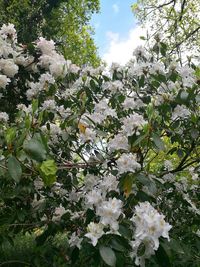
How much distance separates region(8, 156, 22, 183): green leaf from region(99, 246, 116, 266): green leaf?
41cm

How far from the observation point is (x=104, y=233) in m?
1.60

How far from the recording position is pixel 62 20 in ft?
41.9

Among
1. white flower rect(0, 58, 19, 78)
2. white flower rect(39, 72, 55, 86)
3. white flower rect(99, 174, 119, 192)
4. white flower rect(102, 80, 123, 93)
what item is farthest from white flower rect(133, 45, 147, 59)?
white flower rect(99, 174, 119, 192)

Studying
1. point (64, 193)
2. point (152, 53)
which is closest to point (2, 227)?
point (64, 193)

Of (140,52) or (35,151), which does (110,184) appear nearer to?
(35,151)

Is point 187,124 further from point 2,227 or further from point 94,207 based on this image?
point 2,227

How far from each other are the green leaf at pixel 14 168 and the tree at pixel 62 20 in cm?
923

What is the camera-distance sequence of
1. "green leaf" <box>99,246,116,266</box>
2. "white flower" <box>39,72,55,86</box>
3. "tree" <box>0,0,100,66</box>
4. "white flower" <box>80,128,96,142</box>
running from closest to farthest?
"green leaf" <box>99,246,116,266</box> → "white flower" <box>80,128,96,142</box> → "white flower" <box>39,72,55,86</box> → "tree" <box>0,0,100,66</box>

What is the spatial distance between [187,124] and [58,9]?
35.1 feet

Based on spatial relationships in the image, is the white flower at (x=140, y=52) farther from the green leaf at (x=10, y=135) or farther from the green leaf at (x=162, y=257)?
the green leaf at (x=162, y=257)

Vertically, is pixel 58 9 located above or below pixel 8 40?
above

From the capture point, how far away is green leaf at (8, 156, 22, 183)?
5.07 feet

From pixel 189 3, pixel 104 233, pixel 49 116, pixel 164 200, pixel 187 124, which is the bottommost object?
pixel 104 233

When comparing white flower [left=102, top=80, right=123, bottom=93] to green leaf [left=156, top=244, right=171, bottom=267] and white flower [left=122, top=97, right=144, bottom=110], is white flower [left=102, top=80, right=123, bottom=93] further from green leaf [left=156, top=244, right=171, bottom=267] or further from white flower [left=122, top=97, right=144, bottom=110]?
green leaf [left=156, top=244, right=171, bottom=267]
